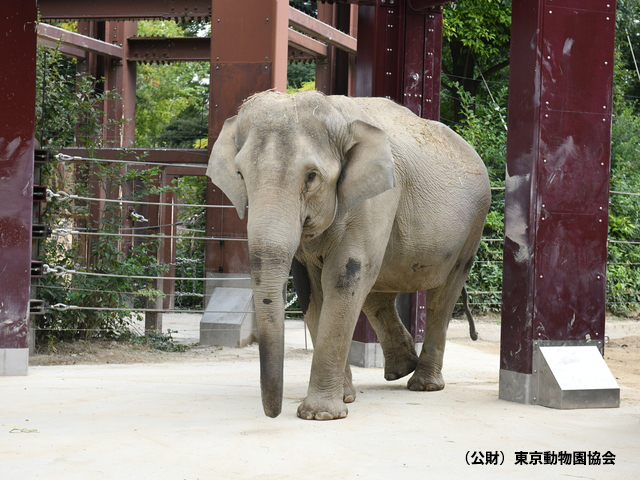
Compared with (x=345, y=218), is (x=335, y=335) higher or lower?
lower

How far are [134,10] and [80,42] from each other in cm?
157

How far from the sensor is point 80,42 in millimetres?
13945

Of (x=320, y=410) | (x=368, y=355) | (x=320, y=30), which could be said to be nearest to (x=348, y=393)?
(x=320, y=410)

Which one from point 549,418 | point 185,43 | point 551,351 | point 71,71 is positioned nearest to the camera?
point 549,418

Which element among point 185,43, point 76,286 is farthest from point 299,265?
point 185,43

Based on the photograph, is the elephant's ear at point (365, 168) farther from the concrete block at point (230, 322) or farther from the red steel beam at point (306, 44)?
the red steel beam at point (306, 44)

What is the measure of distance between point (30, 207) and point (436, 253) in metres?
3.13

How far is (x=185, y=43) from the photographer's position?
14.9 meters

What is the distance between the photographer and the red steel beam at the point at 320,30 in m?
12.1

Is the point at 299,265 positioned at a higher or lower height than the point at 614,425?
higher

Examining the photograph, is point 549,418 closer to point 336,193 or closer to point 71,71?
point 336,193

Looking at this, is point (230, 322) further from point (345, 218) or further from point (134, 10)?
point (134, 10)

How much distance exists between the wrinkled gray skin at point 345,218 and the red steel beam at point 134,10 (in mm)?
7530

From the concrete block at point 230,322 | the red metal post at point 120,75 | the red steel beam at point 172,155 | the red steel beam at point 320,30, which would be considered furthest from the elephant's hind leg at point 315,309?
the red metal post at point 120,75
